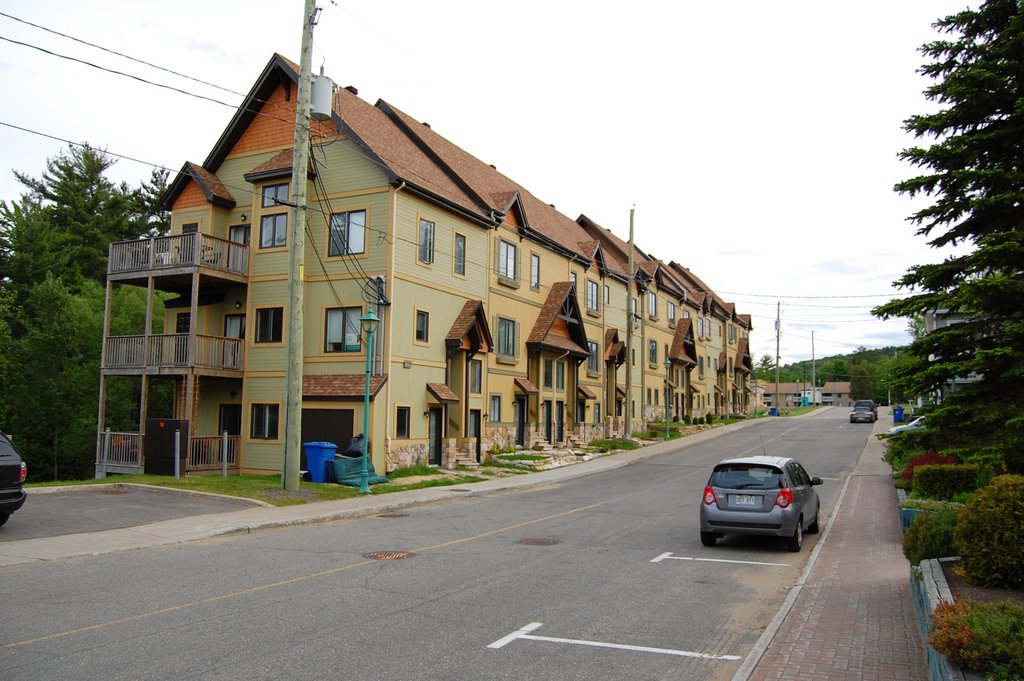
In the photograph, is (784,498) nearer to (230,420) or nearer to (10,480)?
(10,480)

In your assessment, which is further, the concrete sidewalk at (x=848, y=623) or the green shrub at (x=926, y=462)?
the green shrub at (x=926, y=462)

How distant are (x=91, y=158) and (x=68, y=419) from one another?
20.9m

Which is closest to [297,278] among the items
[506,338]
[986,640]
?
[506,338]

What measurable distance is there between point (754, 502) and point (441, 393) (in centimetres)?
1567

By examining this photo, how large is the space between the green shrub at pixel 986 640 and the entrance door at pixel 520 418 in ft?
98.2

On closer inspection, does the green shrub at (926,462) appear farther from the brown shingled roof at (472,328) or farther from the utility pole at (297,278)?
the utility pole at (297,278)

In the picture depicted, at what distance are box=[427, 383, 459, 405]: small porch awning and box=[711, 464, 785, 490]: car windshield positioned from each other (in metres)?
14.8

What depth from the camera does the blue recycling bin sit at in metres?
23.0

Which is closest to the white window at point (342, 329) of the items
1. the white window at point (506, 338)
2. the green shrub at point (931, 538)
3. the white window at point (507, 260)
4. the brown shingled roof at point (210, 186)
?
the brown shingled roof at point (210, 186)

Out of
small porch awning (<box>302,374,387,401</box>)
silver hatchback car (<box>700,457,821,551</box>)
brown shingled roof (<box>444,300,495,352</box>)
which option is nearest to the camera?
silver hatchback car (<box>700,457,821,551</box>)

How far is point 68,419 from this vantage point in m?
41.4

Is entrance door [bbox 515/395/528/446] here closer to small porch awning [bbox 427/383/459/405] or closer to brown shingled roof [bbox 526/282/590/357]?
brown shingled roof [bbox 526/282/590/357]

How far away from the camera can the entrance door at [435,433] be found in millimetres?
28484

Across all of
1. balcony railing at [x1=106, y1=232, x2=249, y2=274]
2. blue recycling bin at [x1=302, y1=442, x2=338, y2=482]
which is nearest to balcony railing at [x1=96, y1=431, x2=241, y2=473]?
blue recycling bin at [x1=302, y1=442, x2=338, y2=482]
